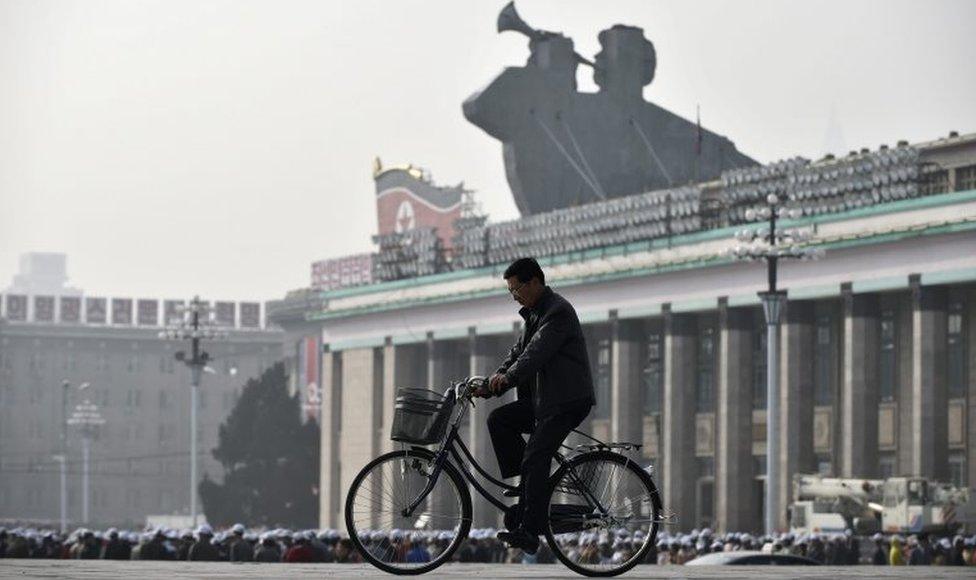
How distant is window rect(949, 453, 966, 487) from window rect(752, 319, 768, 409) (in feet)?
33.6

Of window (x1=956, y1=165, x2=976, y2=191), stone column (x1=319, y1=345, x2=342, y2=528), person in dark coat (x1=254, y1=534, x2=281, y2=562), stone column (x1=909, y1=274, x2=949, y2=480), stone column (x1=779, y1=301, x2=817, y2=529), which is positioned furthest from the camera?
stone column (x1=319, y1=345, x2=342, y2=528)

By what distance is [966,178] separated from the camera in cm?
7662

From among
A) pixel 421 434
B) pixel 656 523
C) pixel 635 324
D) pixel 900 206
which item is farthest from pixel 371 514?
pixel 635 324

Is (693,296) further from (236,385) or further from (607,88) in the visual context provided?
(236,385)

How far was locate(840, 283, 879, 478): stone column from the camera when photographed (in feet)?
255

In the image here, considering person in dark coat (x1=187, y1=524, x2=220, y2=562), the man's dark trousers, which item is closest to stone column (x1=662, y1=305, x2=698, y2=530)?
person in dark coat (x1=187, y1=524, x2=220, y2=562)

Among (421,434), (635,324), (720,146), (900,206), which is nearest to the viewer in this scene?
(421,434)

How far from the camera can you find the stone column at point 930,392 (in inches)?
2891

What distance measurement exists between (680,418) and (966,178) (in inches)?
616

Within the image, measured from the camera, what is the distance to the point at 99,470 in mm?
186375

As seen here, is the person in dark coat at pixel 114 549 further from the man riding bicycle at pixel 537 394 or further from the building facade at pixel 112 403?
the building facade at pixel 112 403

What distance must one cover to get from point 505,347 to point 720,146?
1177cm

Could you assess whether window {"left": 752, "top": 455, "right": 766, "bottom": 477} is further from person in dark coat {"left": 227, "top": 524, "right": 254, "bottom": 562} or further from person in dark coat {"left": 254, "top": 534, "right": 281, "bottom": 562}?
person in dark coat {"left": 227, "top": 524, "right": 254, "bottom": 562}

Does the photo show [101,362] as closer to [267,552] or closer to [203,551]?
[267,552]
